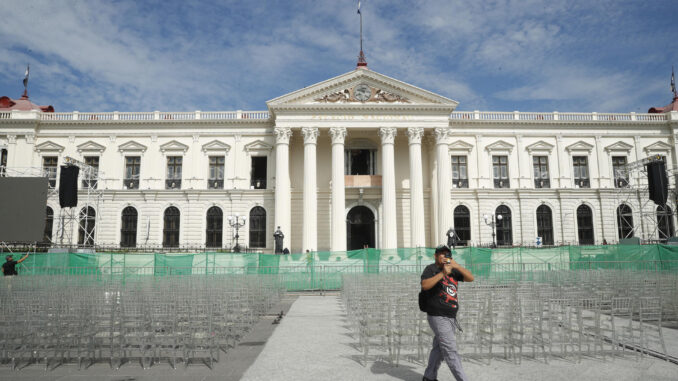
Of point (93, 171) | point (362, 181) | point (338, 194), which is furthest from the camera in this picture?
point (362, 181)

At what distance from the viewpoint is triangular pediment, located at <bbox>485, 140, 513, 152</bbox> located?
3744 centimetres

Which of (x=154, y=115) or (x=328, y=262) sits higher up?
(x=154, y=115)

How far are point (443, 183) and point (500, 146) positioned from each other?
26.8 ft

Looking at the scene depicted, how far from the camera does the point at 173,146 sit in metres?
36.9

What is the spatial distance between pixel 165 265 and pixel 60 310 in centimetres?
1191

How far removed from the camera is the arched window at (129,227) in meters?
35.7

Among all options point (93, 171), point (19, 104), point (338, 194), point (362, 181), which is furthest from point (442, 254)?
point (19, 104)

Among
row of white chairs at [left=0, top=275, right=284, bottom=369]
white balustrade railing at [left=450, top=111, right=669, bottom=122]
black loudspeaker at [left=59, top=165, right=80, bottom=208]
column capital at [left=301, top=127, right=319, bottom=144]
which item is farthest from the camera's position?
white balustrade railing at [left=450, top=111, right=669, bottom=122]

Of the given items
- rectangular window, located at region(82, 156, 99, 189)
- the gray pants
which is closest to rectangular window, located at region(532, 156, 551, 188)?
the gray pants

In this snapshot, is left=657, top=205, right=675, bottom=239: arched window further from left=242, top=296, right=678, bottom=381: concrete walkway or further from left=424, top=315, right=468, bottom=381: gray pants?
left=424, top=315, right=468, bottom=381: gray pants

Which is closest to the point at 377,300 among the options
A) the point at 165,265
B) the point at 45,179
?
the point at 165,265

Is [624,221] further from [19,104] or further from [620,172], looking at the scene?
[19,104]

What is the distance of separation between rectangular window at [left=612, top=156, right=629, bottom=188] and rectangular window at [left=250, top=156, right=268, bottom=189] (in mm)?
30009

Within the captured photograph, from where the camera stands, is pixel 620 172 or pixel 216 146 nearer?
pixel 216 146
